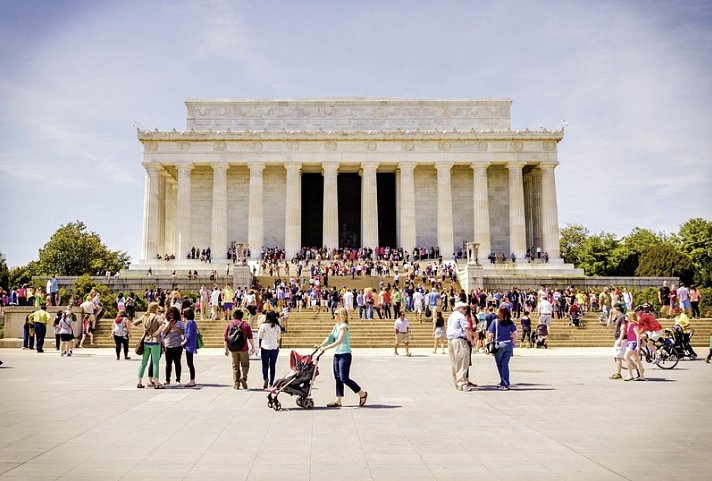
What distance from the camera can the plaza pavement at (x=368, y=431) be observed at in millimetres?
6906

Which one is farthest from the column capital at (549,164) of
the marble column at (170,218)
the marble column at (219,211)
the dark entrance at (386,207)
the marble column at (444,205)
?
the marble column at (170,218)

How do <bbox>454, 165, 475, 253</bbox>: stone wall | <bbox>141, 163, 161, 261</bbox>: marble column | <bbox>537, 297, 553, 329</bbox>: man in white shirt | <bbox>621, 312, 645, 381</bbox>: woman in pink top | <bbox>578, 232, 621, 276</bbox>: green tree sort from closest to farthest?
<bbox>621, 312, 645, 381</bbox>: woman in pink top < <bbox>537, 297, 553, 329</bbox>: man in white shirt < <bbox>141, 163, 161, 261</bbox>: marble column < <bbox>454, 165, 475, 253</bbox>: stone wall < <bbox>578, 232, 621, 276</bbox>: green tree

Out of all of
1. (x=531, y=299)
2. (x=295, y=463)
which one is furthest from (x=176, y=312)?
(x=531, y=299)

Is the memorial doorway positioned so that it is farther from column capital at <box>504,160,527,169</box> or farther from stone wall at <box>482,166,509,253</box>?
column capital at <box>504,160,527,169</box>

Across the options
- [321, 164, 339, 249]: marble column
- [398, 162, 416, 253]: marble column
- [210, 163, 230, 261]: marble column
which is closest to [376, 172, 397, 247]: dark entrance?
[398, 162, 416, 253]: marble column

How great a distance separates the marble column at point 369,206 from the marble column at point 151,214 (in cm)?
1847

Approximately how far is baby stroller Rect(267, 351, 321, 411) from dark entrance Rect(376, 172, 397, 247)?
50.7 m

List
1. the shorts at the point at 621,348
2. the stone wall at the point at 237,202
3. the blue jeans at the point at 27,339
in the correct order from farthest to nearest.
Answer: the stone wall at the point at 237,202 < the blue jeans at the point at 27,339 < the shorts at the point at 621,348

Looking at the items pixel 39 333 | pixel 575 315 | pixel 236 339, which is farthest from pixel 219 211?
pixel 236 339

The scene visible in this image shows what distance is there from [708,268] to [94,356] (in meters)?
59.4

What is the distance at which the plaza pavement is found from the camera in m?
6.91

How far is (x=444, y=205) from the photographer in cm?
5475

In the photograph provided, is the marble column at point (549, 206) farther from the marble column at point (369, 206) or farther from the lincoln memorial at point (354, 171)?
the marble column at point (369, 206)

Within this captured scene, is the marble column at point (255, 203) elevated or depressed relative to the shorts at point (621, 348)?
elevated
